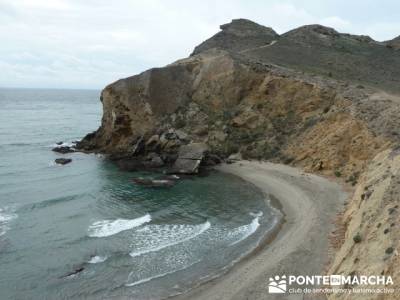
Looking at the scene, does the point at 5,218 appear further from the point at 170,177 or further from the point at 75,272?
the point at 170,177

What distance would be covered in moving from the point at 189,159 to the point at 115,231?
19230 mm

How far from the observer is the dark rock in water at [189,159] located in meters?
49.5

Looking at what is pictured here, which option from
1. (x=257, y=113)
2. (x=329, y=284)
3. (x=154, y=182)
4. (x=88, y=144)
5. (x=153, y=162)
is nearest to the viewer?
(x=329, y=284)

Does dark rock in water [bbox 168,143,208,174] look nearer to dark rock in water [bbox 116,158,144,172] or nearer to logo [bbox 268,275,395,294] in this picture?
dark rock in water [bbox 116,158,144,172]

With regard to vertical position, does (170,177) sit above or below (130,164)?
below

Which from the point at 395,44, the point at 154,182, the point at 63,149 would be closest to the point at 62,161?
the point at 63,149

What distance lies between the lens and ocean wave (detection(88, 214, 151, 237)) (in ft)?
106

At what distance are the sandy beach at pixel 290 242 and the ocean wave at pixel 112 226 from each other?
1019 centimetres

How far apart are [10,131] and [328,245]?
73.5 m

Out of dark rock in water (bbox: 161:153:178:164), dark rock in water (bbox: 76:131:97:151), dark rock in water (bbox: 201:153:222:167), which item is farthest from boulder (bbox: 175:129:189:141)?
dark rock in water (bbox: 76:131:97:151)

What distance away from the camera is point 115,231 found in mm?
32531

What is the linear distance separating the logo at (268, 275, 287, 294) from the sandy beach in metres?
0.26

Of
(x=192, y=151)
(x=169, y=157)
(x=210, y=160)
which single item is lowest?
(x=169, y=157)

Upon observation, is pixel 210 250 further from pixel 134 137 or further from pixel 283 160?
pixel 134 137
